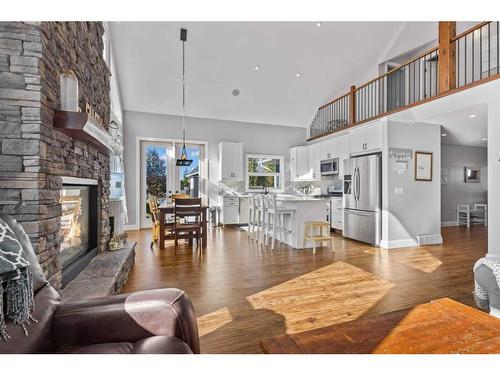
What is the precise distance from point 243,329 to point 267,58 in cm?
581

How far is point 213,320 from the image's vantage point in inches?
84.2

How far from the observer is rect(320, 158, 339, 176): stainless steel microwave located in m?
6.60

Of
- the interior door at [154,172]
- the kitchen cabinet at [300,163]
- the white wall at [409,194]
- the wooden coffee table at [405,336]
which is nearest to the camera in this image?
the wooden coffee table at [405,336]

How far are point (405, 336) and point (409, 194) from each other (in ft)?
14.9

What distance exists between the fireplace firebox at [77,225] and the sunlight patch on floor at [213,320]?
1.18m

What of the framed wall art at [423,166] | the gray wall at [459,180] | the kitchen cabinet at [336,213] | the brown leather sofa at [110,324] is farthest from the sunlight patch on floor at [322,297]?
the gray wall at [459,180]

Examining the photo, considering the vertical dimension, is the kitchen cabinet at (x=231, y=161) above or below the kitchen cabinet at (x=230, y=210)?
above

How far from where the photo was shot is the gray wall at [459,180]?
763cm

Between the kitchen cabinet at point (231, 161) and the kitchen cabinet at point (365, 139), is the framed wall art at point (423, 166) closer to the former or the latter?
the kitchen cabinet at point (365, 139)

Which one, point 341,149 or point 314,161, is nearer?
point 341,149

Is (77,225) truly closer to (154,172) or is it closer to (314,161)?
(154,172)

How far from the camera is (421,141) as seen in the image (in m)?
5.10

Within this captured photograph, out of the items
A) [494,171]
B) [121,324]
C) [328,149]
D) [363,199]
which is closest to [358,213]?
[363,199]
